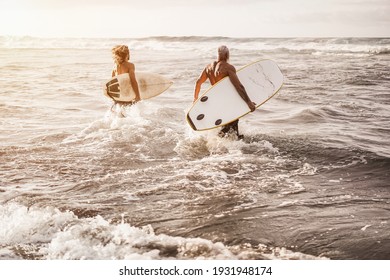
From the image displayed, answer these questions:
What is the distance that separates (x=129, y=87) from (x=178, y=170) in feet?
4.49

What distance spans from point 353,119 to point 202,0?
2110 millimetres

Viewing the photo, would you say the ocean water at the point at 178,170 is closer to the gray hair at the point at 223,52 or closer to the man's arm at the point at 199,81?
the man's arm at the point at 199,81

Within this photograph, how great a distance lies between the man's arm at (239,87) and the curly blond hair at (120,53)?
3.75ft

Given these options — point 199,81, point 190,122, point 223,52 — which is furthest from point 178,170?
point 223,52

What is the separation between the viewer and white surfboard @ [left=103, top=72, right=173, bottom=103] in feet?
13.7

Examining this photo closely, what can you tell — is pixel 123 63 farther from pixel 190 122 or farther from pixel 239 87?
pixel 239 87

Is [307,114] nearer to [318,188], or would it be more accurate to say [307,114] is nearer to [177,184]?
[318,188]

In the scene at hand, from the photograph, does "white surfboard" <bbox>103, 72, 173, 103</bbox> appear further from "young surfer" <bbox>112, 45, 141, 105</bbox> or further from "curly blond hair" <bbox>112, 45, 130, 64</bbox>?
"curly blond hair" <bbox>112, 45, 130, 64</bbox>

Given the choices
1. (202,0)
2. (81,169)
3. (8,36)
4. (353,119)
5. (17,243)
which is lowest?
(17,243)

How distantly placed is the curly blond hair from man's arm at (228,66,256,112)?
3.75 ft

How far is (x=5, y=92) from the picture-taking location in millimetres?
4664

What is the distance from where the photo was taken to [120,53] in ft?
13.3

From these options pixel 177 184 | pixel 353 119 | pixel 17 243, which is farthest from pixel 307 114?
pixel 17 243

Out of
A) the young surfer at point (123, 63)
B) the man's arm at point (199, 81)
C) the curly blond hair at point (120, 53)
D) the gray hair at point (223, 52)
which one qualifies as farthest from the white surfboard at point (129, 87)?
the gray hair at point (223, 52)
